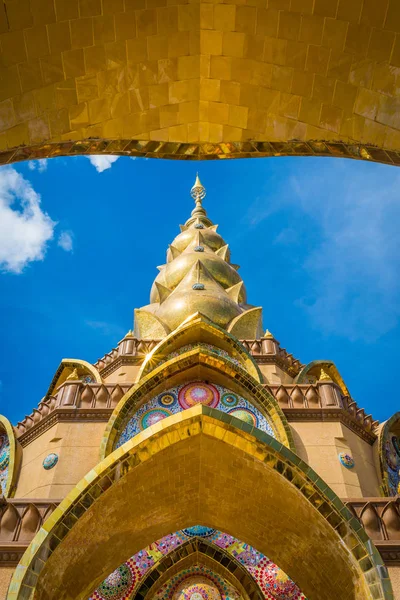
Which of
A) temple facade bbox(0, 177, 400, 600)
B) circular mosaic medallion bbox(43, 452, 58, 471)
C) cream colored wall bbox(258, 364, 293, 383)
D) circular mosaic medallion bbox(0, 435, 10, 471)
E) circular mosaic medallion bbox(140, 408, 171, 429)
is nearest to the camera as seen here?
temple facade bbox(0, 177, 400, 600)

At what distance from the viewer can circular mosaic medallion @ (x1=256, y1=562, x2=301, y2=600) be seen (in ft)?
31.6

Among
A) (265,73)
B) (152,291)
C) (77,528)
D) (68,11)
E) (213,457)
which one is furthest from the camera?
(152,291)

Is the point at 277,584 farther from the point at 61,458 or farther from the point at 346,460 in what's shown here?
the point at 61,458

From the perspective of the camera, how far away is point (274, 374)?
15367 mm

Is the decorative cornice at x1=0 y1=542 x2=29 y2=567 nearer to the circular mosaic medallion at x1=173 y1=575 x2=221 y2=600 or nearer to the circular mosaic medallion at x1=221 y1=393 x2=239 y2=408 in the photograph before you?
the circular mosaic medallion at x1=173 y1=575 x2=221 y2=600

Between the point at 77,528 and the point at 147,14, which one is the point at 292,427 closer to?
the point at 77,528

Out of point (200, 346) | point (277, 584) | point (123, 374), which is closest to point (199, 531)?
point (277, 584)

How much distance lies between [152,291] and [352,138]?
19.3 metres

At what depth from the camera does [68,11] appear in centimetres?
311

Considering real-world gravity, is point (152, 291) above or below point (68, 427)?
above

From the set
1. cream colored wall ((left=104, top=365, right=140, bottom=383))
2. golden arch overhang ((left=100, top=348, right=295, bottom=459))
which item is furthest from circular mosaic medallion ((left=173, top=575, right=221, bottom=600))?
cream colored wall ((left=104, top=365, right=140, bottom=383))

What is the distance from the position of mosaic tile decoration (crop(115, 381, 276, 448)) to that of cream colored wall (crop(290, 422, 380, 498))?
0.82m

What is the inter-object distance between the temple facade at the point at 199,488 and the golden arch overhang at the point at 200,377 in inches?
1.3

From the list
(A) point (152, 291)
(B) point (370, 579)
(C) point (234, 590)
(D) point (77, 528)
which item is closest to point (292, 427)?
(C) point (234, 590)
